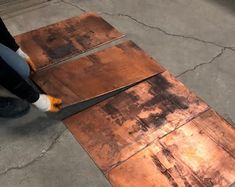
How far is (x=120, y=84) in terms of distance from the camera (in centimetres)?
192

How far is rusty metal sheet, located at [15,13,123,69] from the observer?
213cm

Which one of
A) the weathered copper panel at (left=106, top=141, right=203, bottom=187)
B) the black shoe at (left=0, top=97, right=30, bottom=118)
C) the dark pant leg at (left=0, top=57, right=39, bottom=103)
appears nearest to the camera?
the dark pant leg at (left=0, top=57, right=39, bottom=103)

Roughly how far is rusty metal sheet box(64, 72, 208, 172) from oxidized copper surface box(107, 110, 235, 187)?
0.18 ft

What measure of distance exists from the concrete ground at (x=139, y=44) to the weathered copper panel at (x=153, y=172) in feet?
0.32

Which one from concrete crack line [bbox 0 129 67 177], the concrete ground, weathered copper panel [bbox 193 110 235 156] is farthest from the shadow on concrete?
weathered copper panel [bbox 193 110 235 156]

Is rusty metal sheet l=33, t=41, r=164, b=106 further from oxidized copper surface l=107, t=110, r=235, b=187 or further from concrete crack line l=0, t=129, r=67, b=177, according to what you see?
oxidized copper surface l=107, t=110, r=235, b=187

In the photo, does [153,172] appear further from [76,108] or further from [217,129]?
[76,108]

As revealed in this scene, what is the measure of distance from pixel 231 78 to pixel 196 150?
658mm

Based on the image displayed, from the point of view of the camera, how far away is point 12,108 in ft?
5.77

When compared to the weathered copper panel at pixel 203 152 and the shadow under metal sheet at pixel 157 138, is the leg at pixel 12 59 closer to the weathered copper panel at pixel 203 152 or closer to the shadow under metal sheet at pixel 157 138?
the shadow under metal sheet at pixel 157 138

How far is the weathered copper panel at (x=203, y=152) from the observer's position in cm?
150

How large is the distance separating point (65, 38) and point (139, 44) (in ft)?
1.82

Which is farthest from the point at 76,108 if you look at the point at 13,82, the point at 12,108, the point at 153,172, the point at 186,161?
the point at 186,161

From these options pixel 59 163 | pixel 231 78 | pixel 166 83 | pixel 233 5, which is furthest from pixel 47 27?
pixel 233 5
